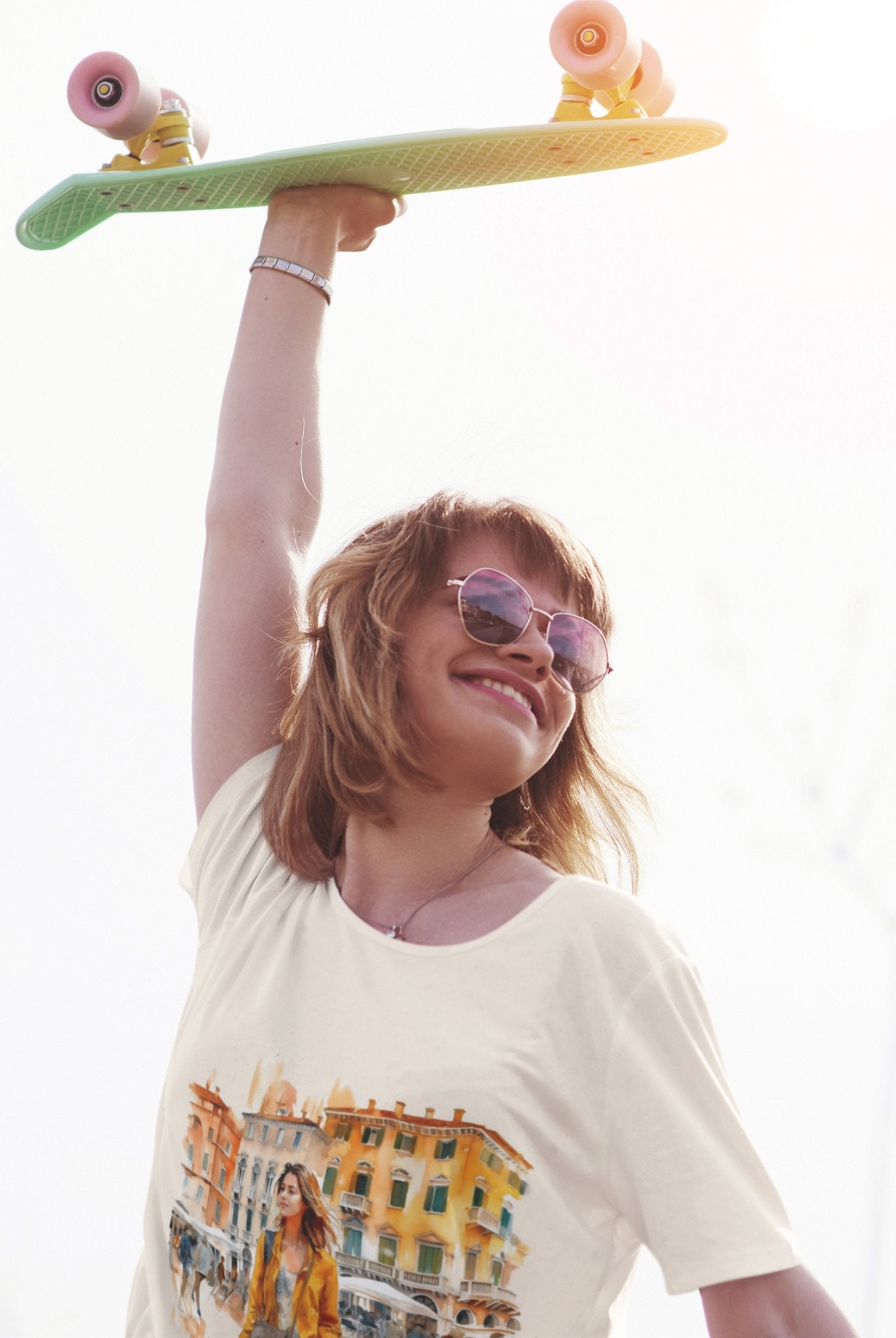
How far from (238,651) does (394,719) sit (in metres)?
0.29

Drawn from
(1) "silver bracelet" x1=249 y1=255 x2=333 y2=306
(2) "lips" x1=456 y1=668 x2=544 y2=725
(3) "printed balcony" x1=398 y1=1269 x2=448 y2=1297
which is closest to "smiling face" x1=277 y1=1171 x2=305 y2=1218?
(3) "printed balcony" x1=398 y1=1269 x2=448 y2=1297

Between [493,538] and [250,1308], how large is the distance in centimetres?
74

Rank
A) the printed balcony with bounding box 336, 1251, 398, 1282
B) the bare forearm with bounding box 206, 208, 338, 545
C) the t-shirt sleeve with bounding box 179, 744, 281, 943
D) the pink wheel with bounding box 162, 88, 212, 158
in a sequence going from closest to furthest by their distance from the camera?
1. the printed balcony with bounding box 336, 1251, 398, 1282
2. the t-shirt sleeve with bounding box 179, 744, 281, 943
3. the bare forearm with bounding box 206, 208, 338, 545
4. the pink wheel with bounding box 162, 88, 212, 158

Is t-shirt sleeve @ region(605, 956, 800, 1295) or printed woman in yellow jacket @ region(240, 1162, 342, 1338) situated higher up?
t-shirt sleeve @ region(605, 956, 800, 1295)

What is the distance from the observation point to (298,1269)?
1151mm

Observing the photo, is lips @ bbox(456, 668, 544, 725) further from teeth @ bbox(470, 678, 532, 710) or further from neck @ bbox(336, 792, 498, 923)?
neck @ bbox(336, 792, 498, 923)

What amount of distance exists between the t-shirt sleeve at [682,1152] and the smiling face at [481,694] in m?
0.25

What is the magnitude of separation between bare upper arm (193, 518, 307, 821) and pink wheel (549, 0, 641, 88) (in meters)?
0.59

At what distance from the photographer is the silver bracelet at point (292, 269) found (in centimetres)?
165

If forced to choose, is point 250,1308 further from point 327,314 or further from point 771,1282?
point 327,314

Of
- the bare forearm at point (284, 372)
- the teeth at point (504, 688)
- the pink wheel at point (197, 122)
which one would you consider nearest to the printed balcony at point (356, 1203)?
the teeth at point (504, 688)

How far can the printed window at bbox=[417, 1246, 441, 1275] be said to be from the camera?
1089 millimetres

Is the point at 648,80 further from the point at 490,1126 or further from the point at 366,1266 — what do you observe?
the point at 366,1266

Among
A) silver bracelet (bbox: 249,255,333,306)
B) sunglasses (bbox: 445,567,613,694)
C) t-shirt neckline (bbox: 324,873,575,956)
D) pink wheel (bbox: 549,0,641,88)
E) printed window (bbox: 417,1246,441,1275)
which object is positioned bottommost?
printed window (bbox: 417,1246,441,1275)
